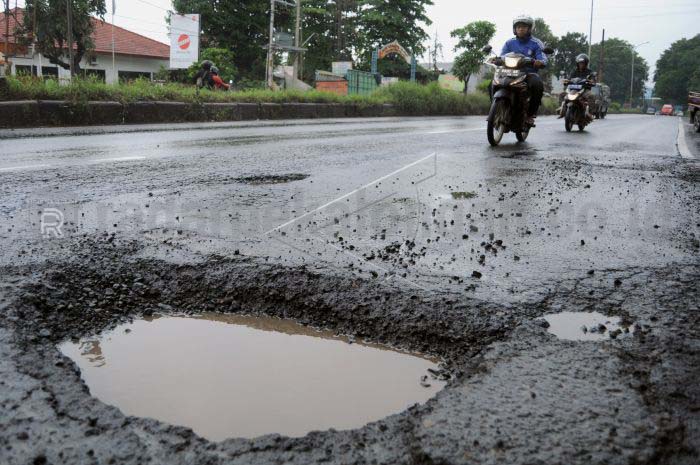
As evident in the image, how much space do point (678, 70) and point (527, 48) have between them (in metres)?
101

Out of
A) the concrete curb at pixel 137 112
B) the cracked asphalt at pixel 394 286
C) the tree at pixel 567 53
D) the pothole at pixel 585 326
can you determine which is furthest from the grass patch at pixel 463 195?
the tree at pixel 567 53

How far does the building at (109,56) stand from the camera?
31484mm

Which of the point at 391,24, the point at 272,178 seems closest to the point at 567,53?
the point at 391,24

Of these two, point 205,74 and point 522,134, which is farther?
point 205,74

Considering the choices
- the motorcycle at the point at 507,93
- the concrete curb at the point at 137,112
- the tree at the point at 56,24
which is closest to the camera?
the motorcycle at the point at 507,93

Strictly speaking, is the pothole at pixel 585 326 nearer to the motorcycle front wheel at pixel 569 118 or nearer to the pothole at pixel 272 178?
the pothole at pixel 272 178

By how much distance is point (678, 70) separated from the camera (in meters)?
94.0

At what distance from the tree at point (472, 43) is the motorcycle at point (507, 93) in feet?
96.0

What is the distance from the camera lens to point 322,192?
4.62m

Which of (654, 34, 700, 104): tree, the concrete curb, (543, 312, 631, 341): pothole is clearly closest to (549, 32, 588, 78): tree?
(654, 34, 700, 104): tree

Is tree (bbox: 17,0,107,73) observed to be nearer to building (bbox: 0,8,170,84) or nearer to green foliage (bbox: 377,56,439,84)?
building (bbox: 0,8,170,84)

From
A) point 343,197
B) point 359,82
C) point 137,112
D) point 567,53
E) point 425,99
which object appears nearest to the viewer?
point 343,197

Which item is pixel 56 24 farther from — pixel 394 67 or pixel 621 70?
pixel 621 70

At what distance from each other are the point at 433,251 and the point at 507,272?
44cm
